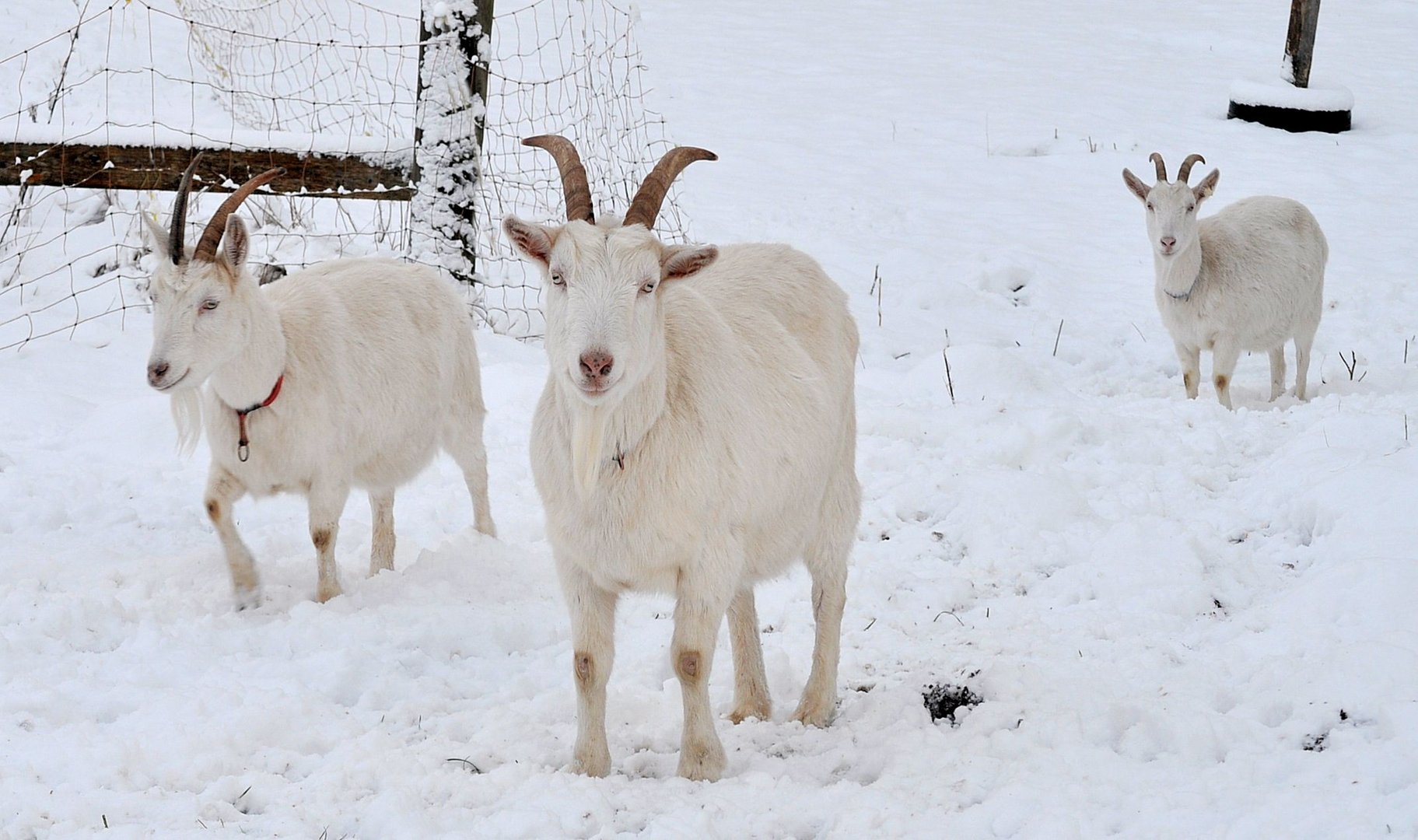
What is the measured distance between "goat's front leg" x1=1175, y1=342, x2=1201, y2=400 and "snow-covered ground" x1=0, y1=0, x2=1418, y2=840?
26 centimetres

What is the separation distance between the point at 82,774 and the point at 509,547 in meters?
2.56

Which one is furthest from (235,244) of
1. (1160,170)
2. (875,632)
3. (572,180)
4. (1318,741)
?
(1160,170)

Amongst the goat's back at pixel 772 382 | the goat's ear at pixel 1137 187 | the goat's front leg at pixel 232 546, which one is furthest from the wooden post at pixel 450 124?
the goat's ear at pixel 1137 187

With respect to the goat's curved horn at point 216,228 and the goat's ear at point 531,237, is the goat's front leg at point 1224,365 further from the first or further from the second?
the goat's curved horn at point 216,228

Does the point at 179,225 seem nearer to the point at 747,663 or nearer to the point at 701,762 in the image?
the point at 747,663

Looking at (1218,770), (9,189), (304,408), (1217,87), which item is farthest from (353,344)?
(1217,87)

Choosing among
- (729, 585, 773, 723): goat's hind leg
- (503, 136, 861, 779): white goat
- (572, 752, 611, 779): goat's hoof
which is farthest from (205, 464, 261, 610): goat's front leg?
(729, 585, 773, 723): goat's hind leg

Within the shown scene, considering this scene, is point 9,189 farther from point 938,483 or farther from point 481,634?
point 938,483

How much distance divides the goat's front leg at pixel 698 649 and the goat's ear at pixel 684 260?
899 millimetres

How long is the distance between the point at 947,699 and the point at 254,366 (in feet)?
10.4

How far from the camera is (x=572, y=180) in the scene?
160 inches

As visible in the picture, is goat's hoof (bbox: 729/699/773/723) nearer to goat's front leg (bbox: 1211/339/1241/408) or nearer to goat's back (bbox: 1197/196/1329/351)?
goat's front leg (bbox: 1211/339/1241/408)

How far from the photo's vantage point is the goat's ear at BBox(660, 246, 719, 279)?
3.81 meters

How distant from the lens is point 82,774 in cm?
361
